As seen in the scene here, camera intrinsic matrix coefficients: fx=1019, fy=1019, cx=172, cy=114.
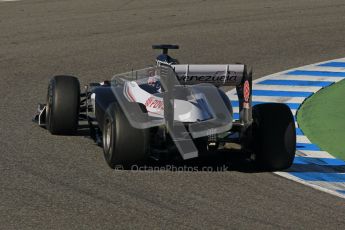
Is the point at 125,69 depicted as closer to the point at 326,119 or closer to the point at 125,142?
the point at 326,119

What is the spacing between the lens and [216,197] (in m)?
10.5

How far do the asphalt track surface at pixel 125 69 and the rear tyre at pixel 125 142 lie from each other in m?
0.20

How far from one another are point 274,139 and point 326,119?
397 centimetres

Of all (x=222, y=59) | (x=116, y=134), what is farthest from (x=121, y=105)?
(x=222, y=59)

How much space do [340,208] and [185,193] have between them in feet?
5.25

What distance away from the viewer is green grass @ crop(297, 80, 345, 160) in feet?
45.1

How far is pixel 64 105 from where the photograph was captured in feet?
42.2

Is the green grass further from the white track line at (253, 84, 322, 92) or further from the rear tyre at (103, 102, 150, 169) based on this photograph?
the rear tyre at (103, 102, 150, 169)

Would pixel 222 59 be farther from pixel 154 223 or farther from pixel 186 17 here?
pixel 154 223

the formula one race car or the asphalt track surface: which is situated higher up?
the formula one race car

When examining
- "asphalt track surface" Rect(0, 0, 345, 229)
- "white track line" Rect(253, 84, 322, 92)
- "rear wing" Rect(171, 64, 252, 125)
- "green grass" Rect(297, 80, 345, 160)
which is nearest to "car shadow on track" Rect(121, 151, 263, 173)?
"asphalt track surface" Rect(0, 0, 345, 229)

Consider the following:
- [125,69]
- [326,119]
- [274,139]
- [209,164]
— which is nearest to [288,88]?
[326,119]

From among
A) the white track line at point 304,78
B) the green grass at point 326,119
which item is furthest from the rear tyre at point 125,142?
the white track line at point 304,78

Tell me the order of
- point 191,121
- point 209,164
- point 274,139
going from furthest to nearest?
1. point 209,164
2. point 274,139
3. point 191,121
